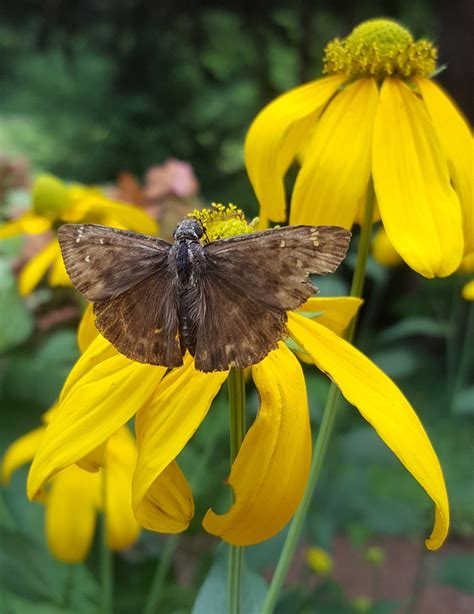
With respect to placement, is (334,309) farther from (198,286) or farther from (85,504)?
(85,504)

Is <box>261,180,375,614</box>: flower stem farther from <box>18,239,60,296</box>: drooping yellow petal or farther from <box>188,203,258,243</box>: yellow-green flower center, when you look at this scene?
<box>18,239,60,296</box>: drooping yellow petal

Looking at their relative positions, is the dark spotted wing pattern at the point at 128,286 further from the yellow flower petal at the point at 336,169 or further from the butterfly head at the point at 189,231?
the yellow flower petal at the point at 336,169

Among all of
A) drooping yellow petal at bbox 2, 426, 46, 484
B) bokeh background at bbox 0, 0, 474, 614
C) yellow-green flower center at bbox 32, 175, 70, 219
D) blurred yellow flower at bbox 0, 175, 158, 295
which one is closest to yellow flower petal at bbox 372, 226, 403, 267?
bokeh background at bbox 0, 0, 474, 614

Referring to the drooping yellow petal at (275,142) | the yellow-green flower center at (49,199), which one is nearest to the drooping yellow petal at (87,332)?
the drooping yellow petal at (275,142)

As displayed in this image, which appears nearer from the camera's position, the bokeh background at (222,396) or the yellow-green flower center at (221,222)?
the yellow-green flower center at (221,222)

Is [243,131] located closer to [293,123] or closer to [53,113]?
[53,113]

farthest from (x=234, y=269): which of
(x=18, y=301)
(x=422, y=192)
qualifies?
(x=18, y=301)

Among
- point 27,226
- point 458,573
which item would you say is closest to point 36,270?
point 27,226
